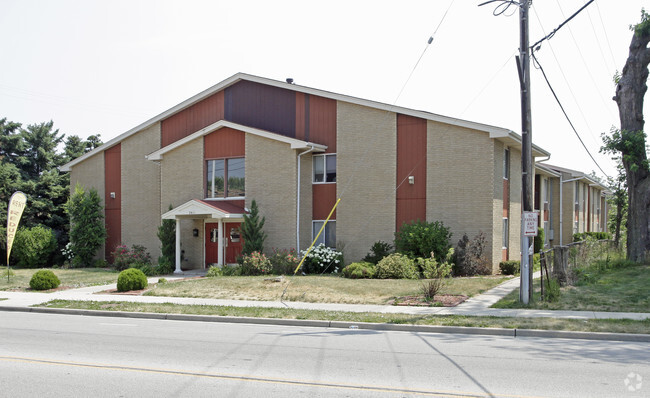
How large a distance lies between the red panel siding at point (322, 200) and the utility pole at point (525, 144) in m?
11.4

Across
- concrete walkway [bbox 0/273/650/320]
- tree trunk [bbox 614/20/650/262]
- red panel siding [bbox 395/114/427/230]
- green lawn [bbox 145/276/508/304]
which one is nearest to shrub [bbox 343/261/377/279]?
green lawn [bbox 145/276/508/304]

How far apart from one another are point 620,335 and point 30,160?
3946 centimetres

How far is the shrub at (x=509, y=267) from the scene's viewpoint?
2148 cm

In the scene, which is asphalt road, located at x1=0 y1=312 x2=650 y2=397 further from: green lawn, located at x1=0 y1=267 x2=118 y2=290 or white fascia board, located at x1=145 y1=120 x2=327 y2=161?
white fascia board, located at x1=145 y1=120 x2=327 y2=161

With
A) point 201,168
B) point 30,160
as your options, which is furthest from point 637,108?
point 30,160

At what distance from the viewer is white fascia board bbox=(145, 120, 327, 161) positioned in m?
23.3

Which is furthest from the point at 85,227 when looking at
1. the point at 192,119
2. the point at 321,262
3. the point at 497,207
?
the point at 497,207

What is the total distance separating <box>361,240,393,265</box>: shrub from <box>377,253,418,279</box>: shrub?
1.69 meters

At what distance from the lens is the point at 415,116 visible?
22.3 metres

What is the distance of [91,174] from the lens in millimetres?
30234

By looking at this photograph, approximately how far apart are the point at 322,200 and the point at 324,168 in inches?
55.9

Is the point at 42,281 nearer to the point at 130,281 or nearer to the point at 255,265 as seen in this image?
the point at 130,281

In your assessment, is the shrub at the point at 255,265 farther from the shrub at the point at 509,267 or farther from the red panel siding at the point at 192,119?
the shrub at the point at 509,267

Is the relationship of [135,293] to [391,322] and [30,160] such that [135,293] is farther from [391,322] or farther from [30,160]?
[30,160]
